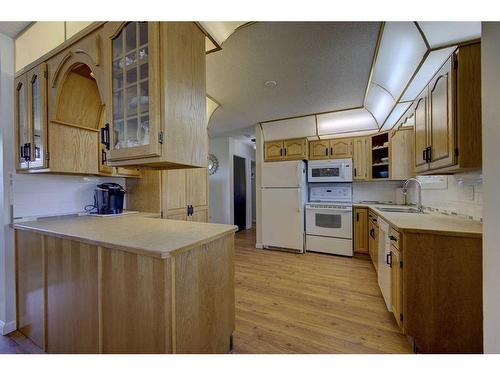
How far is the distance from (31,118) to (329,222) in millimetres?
3820

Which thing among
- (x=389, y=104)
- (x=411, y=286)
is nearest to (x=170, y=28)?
(x=411, y=286)

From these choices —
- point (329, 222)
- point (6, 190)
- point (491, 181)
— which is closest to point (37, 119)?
point (6, 190)

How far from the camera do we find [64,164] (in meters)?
1.76

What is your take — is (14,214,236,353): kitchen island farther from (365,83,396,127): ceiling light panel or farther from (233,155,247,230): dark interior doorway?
(233,155,247,230): dark interior doorway

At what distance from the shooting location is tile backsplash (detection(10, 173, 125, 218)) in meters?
1.79

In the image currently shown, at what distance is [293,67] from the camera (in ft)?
7.39

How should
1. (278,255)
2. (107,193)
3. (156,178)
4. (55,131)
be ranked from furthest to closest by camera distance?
(278,255) < (156,178) < (107,193) < (55,131)

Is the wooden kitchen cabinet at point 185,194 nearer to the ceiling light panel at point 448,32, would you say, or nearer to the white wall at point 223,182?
the white wall at point 223,182

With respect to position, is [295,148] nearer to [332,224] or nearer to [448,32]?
[332,224]

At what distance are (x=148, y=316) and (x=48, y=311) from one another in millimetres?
1027

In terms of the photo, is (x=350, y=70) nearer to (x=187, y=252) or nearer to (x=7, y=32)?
(x=187, y=252)

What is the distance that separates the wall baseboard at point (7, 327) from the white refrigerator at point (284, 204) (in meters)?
3.24

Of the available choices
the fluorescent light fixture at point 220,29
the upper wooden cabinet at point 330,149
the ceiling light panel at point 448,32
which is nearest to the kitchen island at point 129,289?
the fluorescent light fixture at point 220,29

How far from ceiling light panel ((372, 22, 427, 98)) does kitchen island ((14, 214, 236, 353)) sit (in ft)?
6.39
